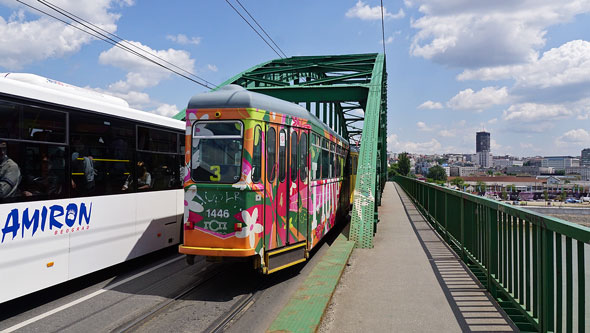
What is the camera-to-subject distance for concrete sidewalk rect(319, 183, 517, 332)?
5.30 metres

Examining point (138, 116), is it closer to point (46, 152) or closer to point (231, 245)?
point (46, 152)

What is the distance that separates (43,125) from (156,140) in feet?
9.80

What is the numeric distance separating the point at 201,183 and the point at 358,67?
20.7 metres

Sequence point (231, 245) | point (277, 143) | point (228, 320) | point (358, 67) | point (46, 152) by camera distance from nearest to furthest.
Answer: point (228, 320) → point (46, 152) → point (231, 245) → point (277, 143) → point (358, 67)

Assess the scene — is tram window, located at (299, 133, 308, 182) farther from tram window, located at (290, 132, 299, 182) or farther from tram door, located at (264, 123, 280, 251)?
tram door, located at (264, 123, 280, 251)

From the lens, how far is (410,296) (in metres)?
6.52

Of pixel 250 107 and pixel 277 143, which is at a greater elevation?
pixel 250 107

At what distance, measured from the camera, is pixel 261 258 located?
23.1 ft

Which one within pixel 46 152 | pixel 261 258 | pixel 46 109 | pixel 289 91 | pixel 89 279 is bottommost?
pixel 89 279

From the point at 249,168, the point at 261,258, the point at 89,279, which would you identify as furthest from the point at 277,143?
the point at 89,279

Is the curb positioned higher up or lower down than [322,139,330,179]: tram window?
lower down

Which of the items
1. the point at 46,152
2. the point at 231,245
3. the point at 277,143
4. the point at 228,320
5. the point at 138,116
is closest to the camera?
the point at 228,320

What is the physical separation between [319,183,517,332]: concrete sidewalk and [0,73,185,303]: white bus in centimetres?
402

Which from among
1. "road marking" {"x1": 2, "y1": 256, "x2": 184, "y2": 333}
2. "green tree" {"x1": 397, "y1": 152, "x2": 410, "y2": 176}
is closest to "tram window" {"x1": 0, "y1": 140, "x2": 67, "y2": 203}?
"road marking" {"x1": 2, "y1": 256, "x2": 184, "y2": 333}
